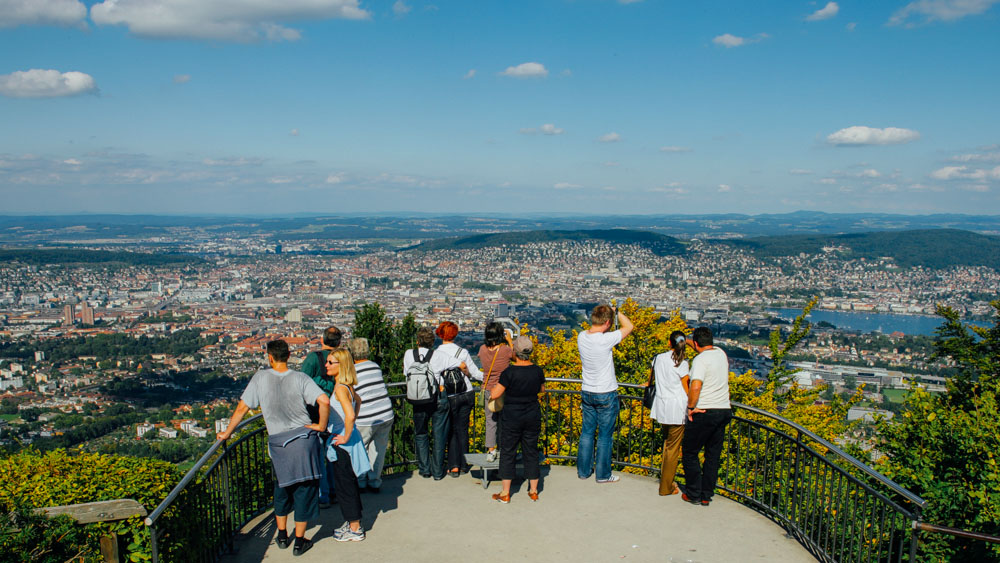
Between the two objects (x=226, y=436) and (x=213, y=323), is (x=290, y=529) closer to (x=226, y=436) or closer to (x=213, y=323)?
(x=226, y=436)

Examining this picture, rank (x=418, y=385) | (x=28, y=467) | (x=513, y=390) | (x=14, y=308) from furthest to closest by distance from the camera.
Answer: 1. (x=14, y=308)
2. (x=418, y=385)
3. (x=513, y=390)
4. (x=28, y=467)

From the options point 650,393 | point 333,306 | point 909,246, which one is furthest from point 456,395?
point 909,246

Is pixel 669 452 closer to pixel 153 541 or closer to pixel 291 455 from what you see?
pixel 291 455

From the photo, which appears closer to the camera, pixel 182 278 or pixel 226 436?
pixel 226 436

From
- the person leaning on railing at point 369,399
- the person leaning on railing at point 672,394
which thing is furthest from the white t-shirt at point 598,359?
the person leaning on railing at point 369,399

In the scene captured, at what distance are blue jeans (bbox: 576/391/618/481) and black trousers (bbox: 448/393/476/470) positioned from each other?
1.29 meters

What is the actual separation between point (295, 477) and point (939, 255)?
142819mm

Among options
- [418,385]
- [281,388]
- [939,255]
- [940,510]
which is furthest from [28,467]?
[939,255]

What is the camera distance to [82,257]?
118 m

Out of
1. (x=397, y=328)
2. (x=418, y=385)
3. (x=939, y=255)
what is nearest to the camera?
(x=418, y=385)

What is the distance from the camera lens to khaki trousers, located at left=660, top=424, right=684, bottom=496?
6258mm

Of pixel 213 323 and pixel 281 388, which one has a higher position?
pixel 281 388

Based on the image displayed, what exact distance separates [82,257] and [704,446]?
457 ft

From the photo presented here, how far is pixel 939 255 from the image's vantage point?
389ft
